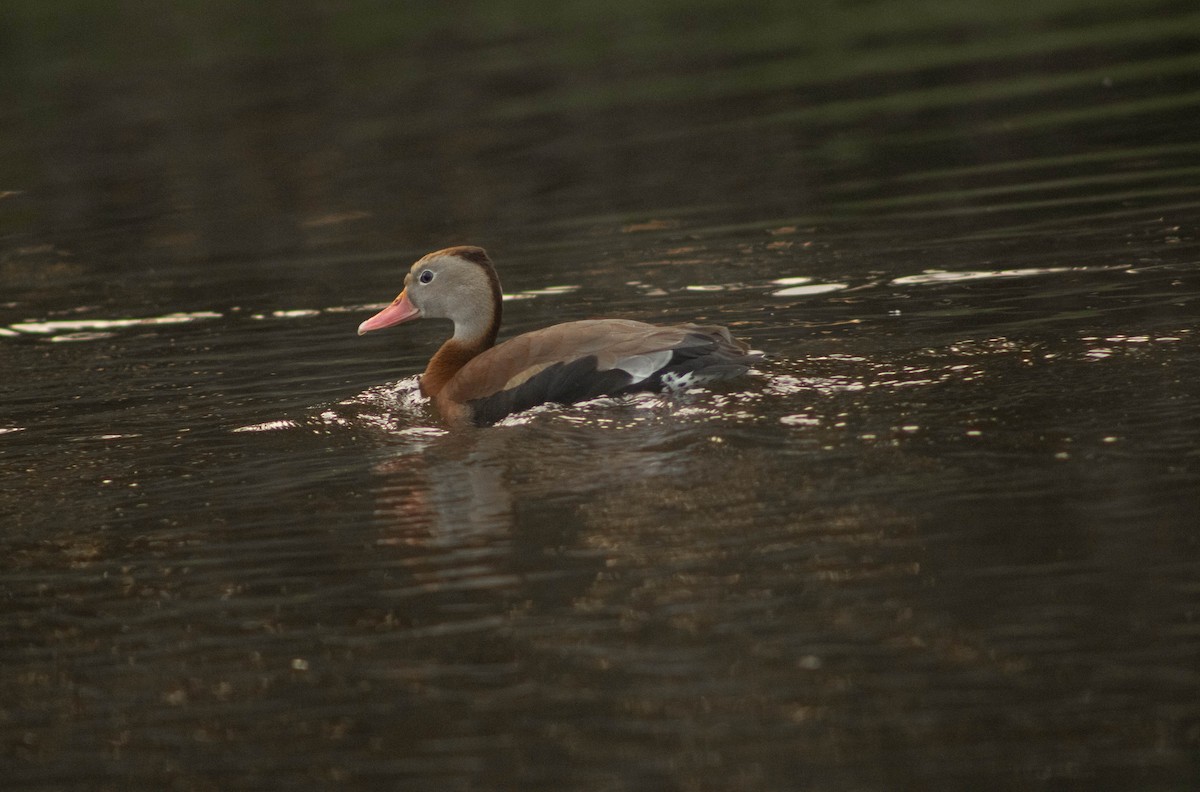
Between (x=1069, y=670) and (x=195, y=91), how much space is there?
2222 cm

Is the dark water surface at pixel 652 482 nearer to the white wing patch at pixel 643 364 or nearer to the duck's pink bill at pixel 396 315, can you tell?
the white wing patch at pixel 643 364

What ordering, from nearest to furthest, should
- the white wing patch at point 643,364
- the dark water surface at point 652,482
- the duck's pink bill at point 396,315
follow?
the dark water surface at point 652,482, the white wing patch at point 643,364, the duck's pink bill at point 396,315

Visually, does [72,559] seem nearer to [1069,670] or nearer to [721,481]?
[721,481]

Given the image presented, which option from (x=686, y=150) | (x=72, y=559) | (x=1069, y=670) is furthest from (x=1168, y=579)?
(x=686, y=150)

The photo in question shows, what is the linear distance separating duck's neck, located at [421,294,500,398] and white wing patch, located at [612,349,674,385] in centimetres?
132

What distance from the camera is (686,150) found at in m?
17.2

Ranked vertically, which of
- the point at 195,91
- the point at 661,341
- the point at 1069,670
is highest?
the point at 195,91

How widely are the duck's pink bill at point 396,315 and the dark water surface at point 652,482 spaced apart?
36cm

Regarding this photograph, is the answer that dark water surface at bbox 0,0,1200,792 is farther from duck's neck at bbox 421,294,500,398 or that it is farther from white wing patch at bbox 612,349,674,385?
duck's neck at bbox 421,294,500,398

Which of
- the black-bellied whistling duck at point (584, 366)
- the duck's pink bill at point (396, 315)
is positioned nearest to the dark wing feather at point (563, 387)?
the black-bellied whistling duck at point (584, 366)

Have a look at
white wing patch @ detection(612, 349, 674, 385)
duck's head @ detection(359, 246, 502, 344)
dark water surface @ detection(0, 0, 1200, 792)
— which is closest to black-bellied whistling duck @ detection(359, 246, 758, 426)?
white wing patch @ detection(612, 349, 674, 385)

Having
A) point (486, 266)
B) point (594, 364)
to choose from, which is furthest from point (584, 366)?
point (486, 266)

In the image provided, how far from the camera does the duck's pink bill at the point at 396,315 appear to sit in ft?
32.7

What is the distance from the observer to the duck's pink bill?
995 cm
